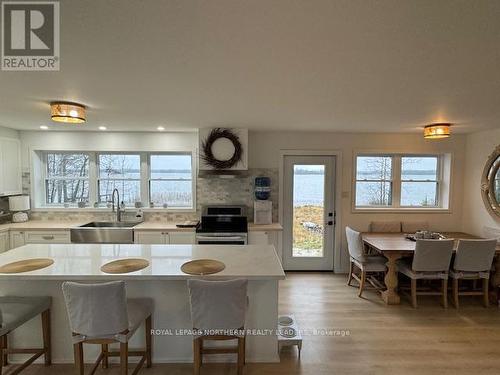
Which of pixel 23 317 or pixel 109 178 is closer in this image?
pixel 23 317

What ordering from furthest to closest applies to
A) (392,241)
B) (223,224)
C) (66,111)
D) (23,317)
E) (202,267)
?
(223,224)
(392,241)
(66,111)
(202,267)
(23,317)

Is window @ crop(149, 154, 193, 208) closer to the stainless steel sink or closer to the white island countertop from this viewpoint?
the stainless steel sink

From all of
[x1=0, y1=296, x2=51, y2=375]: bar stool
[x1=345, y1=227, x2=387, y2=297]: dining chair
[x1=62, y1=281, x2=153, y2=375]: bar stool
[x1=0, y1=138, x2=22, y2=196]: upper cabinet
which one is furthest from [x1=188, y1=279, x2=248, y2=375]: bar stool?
[x1=0, y1=138, x2=22, y2=196]: upper cabinet

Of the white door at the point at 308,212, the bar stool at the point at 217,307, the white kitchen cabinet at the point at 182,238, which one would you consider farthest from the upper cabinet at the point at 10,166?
the white door at the point at 308,212

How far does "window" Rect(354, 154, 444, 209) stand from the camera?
4.29 m

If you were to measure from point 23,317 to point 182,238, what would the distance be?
77.9 inches

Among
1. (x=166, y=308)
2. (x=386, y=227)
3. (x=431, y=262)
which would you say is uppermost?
(x=386, y=227)

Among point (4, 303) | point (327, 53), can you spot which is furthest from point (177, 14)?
point (4, 303)

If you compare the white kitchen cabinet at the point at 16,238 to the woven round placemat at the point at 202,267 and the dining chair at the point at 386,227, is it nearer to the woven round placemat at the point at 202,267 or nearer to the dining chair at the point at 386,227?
the woven round placemat at the point at 202,267

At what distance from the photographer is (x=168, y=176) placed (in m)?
4.35

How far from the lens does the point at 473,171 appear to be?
4039 mm

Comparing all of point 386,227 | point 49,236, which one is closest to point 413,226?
point 386,227

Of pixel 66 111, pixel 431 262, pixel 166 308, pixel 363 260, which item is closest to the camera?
pixel 166 308

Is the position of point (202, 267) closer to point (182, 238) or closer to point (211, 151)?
point (182, 238)
